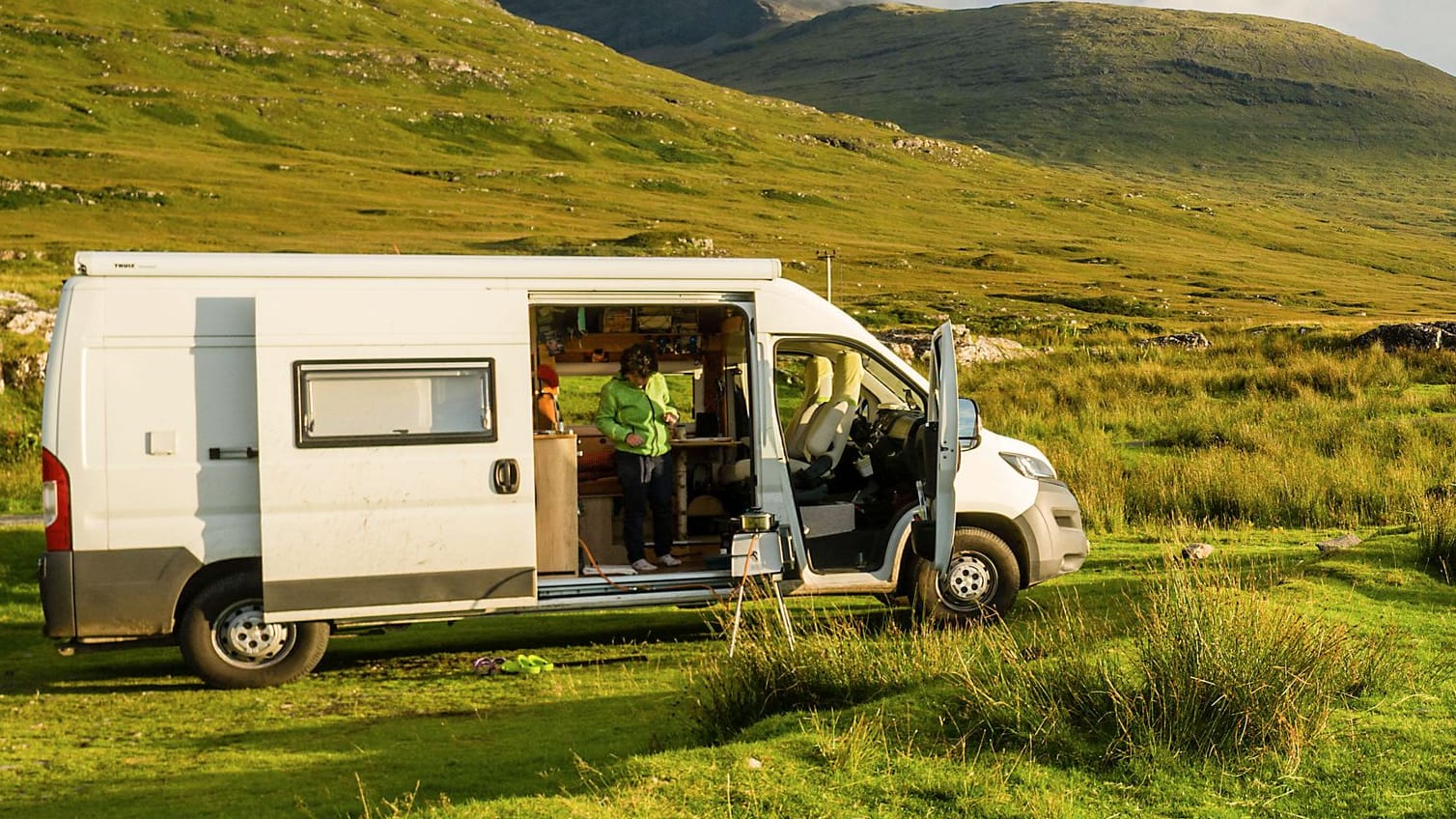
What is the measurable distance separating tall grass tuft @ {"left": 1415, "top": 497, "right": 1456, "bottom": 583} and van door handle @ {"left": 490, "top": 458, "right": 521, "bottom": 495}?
7.28 m

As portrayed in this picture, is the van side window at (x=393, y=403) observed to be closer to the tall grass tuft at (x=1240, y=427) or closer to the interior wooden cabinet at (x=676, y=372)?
the interior wooden cabinet at (x=676, y=372)

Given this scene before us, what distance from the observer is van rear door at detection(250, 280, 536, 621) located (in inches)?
343

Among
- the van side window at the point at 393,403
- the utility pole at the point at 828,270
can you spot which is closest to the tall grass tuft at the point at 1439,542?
the utility pole at the point at 828,270

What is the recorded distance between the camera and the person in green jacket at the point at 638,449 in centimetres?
1048

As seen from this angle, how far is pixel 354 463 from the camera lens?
884 centimetres

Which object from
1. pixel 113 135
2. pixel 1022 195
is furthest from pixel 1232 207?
pixel 113 135

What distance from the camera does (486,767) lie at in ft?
22.8

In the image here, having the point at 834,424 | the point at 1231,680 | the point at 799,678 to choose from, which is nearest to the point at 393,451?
the point at 799,678

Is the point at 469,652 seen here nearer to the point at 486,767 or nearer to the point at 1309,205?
the point at 486,767

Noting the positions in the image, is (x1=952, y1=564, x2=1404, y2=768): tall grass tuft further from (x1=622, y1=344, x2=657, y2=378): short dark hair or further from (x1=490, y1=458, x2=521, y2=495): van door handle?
(x1=622, y1=344, x2=657, y2=378): short dark hair

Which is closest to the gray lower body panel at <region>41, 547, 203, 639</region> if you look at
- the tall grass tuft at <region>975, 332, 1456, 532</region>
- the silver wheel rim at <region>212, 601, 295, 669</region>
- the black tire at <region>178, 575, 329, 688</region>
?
the black tire at <region>178, 575, 329, 688</region>

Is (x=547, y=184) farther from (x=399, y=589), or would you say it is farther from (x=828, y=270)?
(x=399, y=589)

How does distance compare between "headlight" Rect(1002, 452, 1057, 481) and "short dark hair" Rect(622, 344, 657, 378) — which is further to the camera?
"headlight" Rect(1002, 452, 1057, 481)

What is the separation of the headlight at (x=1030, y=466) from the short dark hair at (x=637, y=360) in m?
2.85
